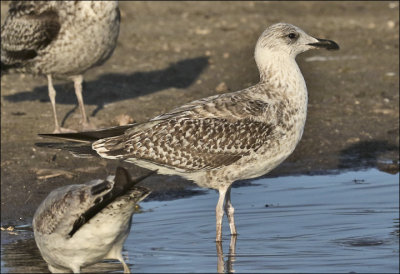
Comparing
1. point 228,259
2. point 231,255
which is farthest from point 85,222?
point 231,255

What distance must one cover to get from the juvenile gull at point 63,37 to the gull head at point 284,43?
12.8 ft

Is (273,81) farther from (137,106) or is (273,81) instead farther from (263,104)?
(137,106)

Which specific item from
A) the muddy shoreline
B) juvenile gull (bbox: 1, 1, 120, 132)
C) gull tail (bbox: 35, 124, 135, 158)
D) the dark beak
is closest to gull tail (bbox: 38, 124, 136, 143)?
gull tail (bbox: 35, 124, 135, 158)

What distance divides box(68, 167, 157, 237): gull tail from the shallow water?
142 cm

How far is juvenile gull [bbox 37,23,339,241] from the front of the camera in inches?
362

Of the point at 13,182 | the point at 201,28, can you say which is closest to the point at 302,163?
the point at 13,182

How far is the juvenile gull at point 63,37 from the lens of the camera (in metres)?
13.2

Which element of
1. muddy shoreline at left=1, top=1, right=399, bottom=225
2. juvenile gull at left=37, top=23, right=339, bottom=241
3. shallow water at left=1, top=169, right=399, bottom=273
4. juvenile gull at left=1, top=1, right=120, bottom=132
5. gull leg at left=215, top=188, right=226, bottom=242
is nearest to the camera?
shallow water at left=1, top=169, right=399, bottom=273

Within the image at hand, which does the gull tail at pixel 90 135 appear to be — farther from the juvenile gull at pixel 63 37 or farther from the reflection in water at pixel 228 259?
the juvenile gull at pixel 63 37

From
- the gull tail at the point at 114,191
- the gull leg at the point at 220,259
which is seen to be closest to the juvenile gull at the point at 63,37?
the gull leg at the point at 220,259

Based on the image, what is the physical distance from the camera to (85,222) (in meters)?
7.26

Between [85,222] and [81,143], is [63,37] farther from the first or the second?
[85,222]

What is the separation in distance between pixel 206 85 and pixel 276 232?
713 cm

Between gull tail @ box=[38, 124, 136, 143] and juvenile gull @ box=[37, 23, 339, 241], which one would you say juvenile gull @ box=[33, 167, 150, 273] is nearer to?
gull tail @ box=[38, 124, 136, 143]
